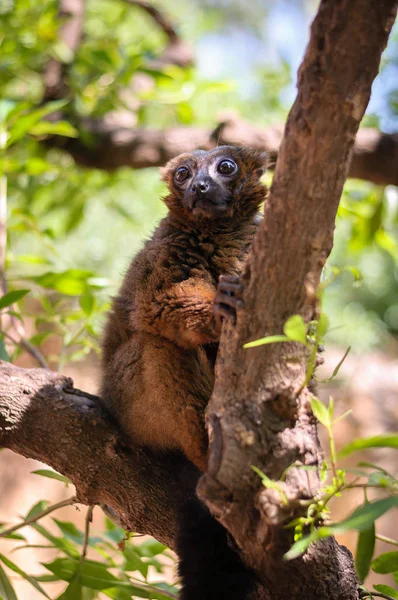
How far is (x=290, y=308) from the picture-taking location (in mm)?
1774

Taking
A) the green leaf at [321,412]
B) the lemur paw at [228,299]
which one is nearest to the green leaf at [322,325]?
the green leaf at [321,412]

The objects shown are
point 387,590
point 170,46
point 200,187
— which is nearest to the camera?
point 387,590

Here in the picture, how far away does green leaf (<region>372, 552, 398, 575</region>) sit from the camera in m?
2.00

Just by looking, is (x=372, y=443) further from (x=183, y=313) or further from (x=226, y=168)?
(x=226, y=168)

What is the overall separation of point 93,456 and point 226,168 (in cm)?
152

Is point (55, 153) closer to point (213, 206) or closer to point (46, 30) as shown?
point (46, 30)

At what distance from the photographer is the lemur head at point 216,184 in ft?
9.71

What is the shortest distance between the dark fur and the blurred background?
48 centimetres

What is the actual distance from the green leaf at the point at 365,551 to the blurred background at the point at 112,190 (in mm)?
550

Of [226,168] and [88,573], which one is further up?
[226,168]

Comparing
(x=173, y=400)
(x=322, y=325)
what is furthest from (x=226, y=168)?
(x=322, y=325)

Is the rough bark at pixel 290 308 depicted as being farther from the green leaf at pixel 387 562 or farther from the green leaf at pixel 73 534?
the green leaf at pixel 73 534

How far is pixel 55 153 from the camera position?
18.4 feet

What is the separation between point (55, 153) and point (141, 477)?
3.81 metres
